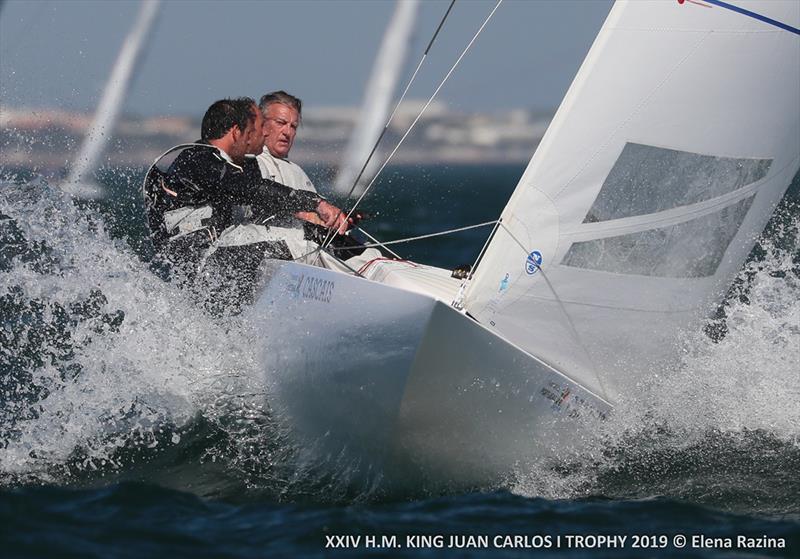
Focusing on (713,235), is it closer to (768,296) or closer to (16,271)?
(768,296)

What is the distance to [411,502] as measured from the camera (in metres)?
3.95

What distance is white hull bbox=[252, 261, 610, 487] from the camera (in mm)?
3637

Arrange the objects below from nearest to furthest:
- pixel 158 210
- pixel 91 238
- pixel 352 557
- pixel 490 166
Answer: pixel 352 557 < pixel 158 210 < pixel 91 238 < pixel 490 166

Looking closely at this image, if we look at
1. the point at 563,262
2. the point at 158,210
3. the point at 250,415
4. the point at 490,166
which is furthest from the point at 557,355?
the point at 490,166

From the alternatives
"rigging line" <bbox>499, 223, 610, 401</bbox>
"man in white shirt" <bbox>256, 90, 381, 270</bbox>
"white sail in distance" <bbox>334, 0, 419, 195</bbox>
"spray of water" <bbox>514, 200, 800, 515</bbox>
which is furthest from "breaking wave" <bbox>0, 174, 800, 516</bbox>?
"white sail in distance" <bbox>334, 0, 419, 195</bbox>

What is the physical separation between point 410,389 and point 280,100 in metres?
2.21

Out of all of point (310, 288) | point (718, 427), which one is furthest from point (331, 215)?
point (718, 427)

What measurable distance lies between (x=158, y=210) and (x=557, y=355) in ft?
6.09

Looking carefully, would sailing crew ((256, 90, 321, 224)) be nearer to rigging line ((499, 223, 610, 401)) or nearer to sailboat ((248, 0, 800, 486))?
sailboat ((248, 0, 800, 486))

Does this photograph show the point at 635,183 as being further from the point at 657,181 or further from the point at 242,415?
the point at 242,415

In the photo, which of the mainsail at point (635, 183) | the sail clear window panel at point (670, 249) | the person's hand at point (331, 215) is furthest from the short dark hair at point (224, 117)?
the sail clear window panel at point (670, 249)

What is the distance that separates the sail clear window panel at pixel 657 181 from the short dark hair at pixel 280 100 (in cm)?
184

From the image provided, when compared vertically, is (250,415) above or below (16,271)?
below

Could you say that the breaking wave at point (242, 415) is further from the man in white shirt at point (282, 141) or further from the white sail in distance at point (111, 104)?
the white sail in distance at point (111, 104)
